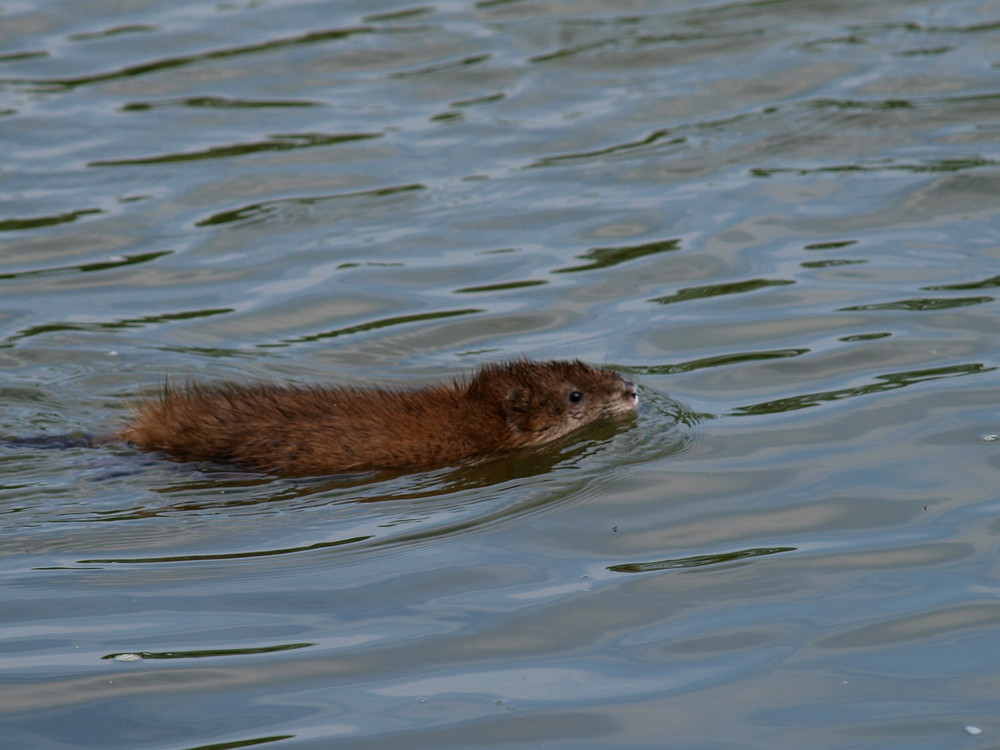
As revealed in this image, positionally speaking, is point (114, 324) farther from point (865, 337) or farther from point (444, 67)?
point (444, 67)

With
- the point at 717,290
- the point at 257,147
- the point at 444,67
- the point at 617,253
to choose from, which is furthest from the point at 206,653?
the point at 444,67

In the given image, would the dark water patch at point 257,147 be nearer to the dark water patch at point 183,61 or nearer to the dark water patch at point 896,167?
the dark water patch at point 183,61

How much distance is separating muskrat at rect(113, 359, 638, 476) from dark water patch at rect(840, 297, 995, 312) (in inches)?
85.1

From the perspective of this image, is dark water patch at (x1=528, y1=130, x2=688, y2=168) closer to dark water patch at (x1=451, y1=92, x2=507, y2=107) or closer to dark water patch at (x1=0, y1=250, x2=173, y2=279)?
dark water patch at (x1=451, y1=92, x2=507, y2=107)

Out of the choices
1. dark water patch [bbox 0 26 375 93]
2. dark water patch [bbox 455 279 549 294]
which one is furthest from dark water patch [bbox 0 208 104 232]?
dark water patch [bbox 455 279 549 294]

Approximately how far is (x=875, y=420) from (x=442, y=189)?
507cm

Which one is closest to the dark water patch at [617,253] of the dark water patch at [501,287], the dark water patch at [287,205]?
the dark water patch at [501,287]

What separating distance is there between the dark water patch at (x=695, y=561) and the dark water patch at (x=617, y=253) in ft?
14.1

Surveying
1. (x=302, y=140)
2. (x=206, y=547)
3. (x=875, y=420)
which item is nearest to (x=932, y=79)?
(x=302, y=140)

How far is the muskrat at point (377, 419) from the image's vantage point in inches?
298

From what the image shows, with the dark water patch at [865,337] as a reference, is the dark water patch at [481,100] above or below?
above

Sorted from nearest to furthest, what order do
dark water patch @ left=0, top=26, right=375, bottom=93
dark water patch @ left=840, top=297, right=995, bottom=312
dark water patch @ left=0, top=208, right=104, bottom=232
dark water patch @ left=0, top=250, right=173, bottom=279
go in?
dark water patch @ left=840, top=297, right=995, bottom=312 → dark water patch @ left=0, top=250, right=173, bottom=279 → dark water patch @ left=0, top=208, right=104, bottom=232 → dark water patch @ left=0, top=26, right=375, bottom=93

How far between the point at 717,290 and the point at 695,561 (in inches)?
155

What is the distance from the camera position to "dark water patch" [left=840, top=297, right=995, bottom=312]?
9.55m
